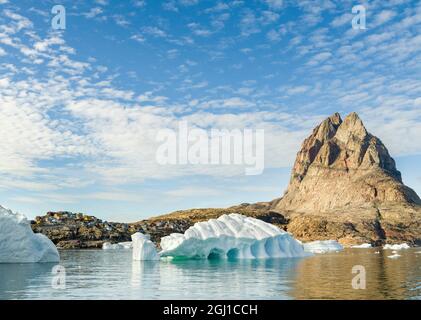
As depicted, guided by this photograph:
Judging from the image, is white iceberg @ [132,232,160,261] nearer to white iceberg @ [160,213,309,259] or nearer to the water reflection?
white iceberg @ [160,213,309,259]

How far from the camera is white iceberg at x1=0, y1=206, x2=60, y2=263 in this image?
181 feet

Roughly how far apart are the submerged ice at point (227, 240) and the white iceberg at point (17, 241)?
13325mm

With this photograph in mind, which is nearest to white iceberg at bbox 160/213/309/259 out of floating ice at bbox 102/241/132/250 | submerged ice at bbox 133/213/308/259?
submerged ice at bbox 133/213/308/259

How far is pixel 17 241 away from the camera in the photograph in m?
56.4

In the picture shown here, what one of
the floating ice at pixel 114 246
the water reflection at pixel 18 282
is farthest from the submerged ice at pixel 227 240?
the floating ice at pixel 114 246

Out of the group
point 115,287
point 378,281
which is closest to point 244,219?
point 378,281

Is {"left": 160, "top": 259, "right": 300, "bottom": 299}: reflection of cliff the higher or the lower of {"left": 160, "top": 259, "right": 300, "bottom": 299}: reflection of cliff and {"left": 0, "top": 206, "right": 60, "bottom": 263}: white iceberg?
the lower

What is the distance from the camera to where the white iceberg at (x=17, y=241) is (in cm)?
5506

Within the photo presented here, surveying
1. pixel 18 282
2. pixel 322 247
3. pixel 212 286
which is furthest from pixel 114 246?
pixel 212 286

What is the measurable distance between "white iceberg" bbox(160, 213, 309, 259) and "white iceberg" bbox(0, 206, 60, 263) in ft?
53.9

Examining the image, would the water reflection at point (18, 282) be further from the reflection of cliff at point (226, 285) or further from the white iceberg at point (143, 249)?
the white iceberg at point (143, 249)
